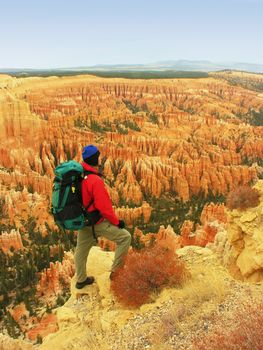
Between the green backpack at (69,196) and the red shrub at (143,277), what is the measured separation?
117cm

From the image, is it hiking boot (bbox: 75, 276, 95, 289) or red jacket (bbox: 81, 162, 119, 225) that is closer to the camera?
red jacket (bbox: 81, 162, 119, 225)

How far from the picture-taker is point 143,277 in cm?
564

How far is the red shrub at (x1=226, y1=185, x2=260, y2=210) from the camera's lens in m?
7.84

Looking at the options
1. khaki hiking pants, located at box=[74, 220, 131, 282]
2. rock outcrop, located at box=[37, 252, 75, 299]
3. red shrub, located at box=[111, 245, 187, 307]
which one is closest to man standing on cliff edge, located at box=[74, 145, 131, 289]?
khaki hiking pants, located at box=[74, 220, 131, 282]

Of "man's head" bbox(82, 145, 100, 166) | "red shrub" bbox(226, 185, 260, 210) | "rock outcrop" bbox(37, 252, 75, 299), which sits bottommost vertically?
"rock outcrop" bbox(37, 252, 75, 299)

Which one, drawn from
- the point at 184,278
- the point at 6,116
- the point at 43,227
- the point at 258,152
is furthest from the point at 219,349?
the point at 258,152

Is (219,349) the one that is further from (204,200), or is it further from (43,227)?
(204,200)

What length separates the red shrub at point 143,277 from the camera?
5508mm

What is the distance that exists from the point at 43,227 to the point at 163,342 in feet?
94.2

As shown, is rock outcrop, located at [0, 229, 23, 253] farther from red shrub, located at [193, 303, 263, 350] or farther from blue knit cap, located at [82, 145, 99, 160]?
red shrub, located at [193, 303, 263, 350]

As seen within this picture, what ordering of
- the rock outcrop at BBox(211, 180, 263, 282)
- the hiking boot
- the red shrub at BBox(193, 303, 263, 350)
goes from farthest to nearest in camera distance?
the rock outcrop at BBox(211, 180, 263, 282)
the hiking boot
the red shrub at BBox(193, 303, 263, 350)

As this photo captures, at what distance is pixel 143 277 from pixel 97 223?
1.18 meters

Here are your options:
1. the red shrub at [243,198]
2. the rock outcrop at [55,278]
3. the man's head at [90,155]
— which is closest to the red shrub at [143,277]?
the man's head at [90,155]

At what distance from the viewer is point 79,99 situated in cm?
8631
